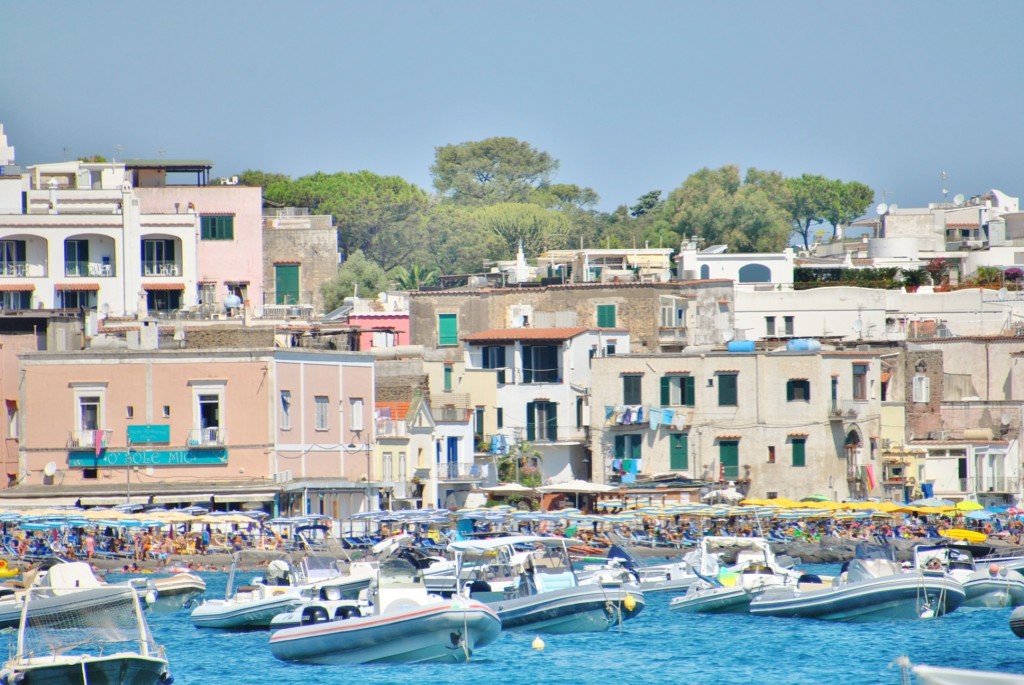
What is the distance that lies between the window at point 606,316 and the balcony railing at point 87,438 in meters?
28.4

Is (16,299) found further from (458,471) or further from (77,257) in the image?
(458,471)

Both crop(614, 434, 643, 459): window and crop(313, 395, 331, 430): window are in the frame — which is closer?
crop(313, 395, 331, 430): window

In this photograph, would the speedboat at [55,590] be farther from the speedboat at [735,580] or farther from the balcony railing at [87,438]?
the balcony railing at [87,438]

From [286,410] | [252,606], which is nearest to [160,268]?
[286,410]

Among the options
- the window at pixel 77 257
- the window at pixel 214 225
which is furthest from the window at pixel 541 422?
the window at pixel 77 257

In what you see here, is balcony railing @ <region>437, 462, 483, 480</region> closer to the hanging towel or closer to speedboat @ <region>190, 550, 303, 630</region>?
the hanging towel

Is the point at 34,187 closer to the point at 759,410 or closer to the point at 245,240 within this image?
the point at 245,240

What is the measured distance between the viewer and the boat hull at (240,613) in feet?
156

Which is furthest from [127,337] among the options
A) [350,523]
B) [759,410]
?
[759,410]

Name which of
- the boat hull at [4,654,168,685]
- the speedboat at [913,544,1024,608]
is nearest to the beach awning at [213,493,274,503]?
the speedboat at [913,544,1024,608]

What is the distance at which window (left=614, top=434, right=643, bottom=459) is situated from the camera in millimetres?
83688

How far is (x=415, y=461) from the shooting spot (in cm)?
7950

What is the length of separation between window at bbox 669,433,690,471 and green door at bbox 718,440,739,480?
4.82ft

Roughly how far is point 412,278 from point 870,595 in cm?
6967
